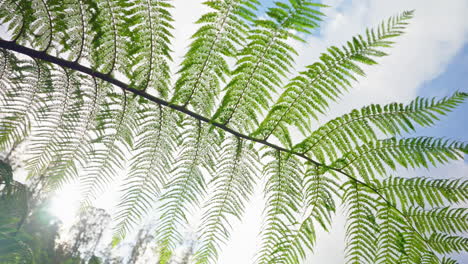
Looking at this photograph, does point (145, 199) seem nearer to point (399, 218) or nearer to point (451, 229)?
point (399, 218)

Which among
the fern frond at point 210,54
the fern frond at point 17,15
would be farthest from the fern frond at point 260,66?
the fern frond at point 17,15

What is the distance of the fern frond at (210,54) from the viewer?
1.01m

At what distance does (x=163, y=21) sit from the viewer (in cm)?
105

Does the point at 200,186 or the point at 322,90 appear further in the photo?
the point at 200,186

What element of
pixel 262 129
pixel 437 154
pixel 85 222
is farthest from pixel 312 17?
pixel 85 222

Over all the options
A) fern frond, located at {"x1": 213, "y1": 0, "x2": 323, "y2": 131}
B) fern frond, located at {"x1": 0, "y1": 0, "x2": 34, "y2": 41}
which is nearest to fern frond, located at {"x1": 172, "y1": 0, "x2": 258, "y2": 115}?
fern frond, located at {"x1": 213, "y1": 0, "x2": 323, "y2": 131}

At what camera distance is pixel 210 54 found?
111 centimetres

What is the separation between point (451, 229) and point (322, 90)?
0.88 metres

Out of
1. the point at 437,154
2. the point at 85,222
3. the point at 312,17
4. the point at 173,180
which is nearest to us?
the point at 312,17

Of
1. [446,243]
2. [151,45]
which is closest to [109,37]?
[151,45]

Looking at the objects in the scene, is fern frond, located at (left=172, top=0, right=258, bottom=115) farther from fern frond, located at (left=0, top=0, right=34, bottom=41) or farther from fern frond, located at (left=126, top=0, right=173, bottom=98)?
fern frond, located at (left=0, top=0, right=34, bottom=41)

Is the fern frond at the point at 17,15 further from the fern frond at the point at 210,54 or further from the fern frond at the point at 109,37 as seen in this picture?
the fern frond at the point at 210,54

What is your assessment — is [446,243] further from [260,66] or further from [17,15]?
[17,15]

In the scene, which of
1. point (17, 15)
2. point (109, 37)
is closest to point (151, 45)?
point (109, 37)
